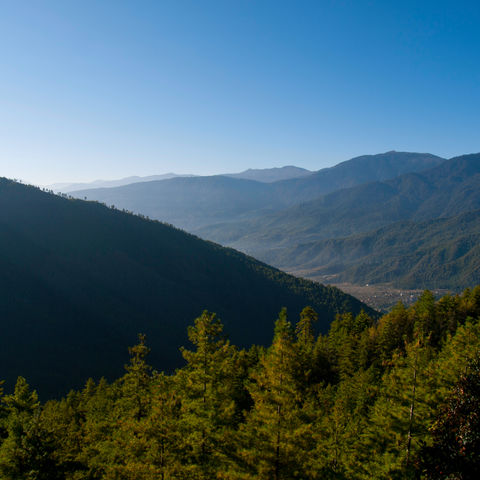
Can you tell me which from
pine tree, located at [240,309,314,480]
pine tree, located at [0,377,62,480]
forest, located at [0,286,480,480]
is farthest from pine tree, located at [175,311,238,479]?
pine tree, located at [0,377,62,480]

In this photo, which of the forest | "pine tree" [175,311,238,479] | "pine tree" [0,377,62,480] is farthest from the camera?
"pine tree" [0,377,62,480]

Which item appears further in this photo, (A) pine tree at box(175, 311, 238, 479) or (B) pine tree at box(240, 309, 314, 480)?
(A) pine tree at box(175, 311, 238, 479)

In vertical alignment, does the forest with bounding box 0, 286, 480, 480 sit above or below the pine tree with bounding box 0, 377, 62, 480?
above

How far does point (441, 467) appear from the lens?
57.0 ft

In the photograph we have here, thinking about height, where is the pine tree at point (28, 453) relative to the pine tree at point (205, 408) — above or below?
below

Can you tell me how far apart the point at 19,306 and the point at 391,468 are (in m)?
199

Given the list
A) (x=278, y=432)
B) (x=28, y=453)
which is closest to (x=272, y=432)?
(x=278, y=432)

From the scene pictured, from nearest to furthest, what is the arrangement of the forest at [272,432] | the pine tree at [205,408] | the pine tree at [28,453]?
the forest at [272,432] → the pine tree at [205,408] → the pine tree at [28,453]

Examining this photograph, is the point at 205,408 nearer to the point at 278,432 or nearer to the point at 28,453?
the point at 278,432

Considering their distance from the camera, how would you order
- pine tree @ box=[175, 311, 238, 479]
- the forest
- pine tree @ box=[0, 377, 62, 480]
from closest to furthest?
1. the forest
2. pine tree @ box=[175, 311, 238, 479]
3. pine tree @ box=[0, 377, 62, 480]

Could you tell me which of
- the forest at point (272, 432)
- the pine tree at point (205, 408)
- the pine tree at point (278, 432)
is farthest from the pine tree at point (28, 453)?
the pine tree at point (278, 432)

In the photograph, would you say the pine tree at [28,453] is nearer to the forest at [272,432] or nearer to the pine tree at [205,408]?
the forest at [272,432]

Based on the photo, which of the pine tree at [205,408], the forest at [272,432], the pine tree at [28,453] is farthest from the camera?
the pine tree at [28,453]

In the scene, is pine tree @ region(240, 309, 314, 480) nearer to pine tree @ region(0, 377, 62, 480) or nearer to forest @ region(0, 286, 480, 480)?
forest @ region(0, 286, 480, 480)
